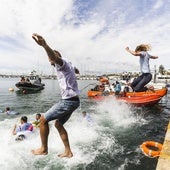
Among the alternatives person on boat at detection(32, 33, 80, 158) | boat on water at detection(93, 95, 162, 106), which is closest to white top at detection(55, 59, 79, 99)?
person on boat at detection(32, 33, 80, 158)

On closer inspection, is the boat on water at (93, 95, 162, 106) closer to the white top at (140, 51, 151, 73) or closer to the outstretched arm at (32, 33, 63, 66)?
the white top at (140, 51, 151, 73)

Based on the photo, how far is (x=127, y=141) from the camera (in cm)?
1209

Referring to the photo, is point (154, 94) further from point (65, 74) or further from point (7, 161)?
point (65, 74)

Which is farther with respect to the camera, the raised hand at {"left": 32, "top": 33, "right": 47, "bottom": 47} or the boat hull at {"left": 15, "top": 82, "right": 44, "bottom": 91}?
the boat hull at {"left": 15, "top": 82, "right": 44, "bottom": 91}

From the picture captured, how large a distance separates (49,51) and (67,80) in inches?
30.6

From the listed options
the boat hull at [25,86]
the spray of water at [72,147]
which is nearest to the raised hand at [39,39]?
the spray of water at [72,147]

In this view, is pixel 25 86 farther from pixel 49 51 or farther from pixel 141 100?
pixel 49 51

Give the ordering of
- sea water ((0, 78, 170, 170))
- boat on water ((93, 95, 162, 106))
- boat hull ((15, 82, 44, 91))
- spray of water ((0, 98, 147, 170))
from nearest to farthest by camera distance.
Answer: spray of water ((0, 98, 147, 170)), sea water ((0, 78, 170, 170)), boat on water ((93, 95, 162, 106)), boat hull ((15, 82, 44, 91))

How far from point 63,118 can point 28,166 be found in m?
3.76

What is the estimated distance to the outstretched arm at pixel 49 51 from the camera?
4336 millimetres

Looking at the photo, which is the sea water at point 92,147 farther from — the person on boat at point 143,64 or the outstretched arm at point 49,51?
the outstretched arm at point 49,51

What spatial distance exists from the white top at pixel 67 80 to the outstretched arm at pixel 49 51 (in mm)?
164

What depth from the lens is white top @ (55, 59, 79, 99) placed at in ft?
16.1

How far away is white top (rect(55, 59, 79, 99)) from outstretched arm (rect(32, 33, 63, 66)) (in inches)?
6.4
